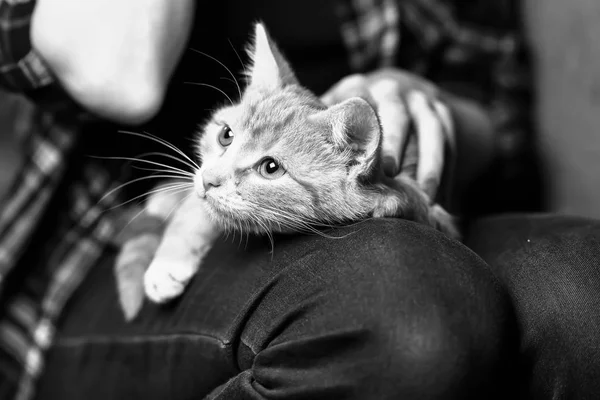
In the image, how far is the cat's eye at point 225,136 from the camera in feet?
3.51

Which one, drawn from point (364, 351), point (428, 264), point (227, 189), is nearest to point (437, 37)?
point (227, 189)

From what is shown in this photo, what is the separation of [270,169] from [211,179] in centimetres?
10

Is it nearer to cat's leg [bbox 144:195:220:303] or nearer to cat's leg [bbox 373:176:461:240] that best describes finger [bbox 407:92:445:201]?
cat's leg [bbox 373:176:461:240]

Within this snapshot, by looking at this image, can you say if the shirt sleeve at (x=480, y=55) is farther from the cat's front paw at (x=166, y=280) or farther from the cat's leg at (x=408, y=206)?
the cat's front paw at (x=166, y=280)

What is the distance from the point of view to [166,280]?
1038 millimetres

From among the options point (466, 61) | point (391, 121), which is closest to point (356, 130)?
point (391, 121)

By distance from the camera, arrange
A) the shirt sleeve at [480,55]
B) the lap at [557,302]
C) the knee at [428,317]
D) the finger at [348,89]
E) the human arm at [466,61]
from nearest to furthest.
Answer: the knee at [428,317] < the lap at [557,302] < the finger at [348,89] < the human arm at [466,61] < the shirt sleeve at [480,55]

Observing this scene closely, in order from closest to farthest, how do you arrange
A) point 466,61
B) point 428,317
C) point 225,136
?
point 428,317, point 225,136, point 466,61

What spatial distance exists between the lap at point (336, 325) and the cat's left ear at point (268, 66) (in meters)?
0.32

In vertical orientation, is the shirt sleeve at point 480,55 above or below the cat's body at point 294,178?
below

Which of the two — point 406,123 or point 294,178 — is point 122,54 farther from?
point 406,123

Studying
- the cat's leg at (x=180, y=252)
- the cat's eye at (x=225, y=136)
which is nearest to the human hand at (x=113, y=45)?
the cat's eye at (x=225, y=136)

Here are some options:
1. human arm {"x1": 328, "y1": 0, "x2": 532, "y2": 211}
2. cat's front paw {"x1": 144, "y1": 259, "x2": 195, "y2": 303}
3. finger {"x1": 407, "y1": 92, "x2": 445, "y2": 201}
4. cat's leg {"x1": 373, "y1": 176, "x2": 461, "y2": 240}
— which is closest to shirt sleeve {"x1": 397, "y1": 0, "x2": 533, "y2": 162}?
human arm {"x1": 328, "y1": 0, "x2": 532, "y2": 211}

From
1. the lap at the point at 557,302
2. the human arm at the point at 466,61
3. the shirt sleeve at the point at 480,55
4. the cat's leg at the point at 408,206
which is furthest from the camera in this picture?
the shirt sleeve at the point at 480,55
